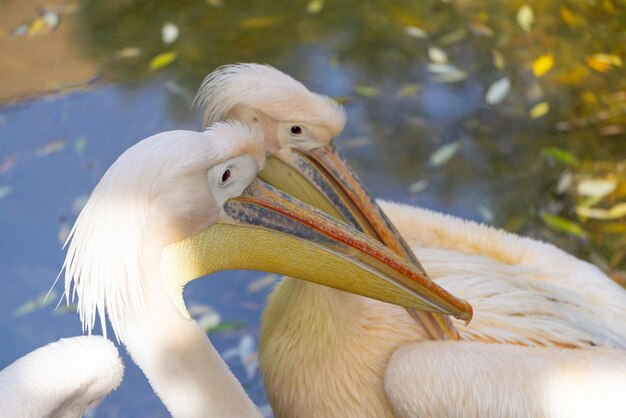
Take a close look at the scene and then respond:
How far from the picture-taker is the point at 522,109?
3.54m

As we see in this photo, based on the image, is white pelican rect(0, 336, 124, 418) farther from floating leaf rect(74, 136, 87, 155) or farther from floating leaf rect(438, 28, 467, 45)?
floating leaf rect(438, 28, 467, 45)

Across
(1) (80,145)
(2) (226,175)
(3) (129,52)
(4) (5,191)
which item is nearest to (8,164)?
(4) (5,191)

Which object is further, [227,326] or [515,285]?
[227,326]

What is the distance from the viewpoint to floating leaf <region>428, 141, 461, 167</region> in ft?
11.0

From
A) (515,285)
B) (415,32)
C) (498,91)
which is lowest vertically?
(498,91)

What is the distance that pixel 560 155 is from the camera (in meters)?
3.33

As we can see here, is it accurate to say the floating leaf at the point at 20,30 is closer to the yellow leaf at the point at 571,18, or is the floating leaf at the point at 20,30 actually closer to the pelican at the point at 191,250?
the yellow leaf at the point at 571,18

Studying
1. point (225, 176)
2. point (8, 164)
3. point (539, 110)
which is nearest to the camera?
point (225, 176)

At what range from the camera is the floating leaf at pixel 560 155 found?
330 centimetres

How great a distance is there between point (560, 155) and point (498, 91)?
0.46 metres

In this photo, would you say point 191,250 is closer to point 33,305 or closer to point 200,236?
point 200,236

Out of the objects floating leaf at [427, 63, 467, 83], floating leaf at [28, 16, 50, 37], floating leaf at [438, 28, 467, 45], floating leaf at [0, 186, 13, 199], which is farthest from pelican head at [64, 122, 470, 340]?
floating leaf at [28, 16, 50, 37]

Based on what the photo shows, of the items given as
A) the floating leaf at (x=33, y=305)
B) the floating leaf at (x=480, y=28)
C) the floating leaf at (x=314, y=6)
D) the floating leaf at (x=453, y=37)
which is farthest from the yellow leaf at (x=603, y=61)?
the floating leaf at (x=33, y=305)

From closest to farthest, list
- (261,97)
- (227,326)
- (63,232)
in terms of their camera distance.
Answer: (261,97) < (227,326) < (63,232)
